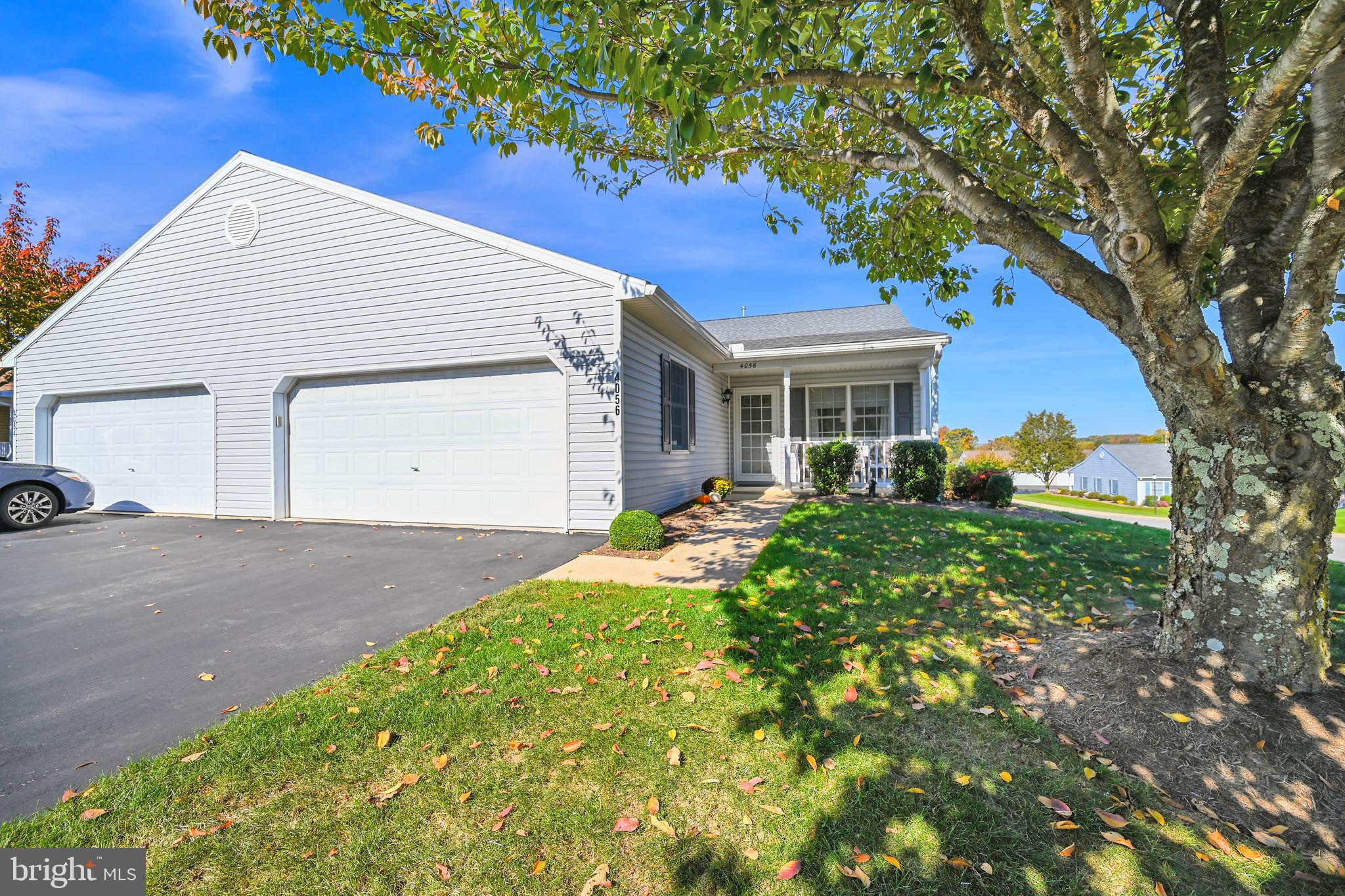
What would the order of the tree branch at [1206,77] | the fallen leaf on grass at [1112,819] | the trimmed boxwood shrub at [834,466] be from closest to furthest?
the fallen leaf on grass at [1112,819] < the tree branch at [1206,77] < the trimmed boxwood shrub at [834,466]

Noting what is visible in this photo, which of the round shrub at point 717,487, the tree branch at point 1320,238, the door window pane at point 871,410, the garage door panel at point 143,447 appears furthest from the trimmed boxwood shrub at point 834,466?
the garage door panel at point 143,447

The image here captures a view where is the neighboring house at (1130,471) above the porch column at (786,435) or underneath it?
underneath

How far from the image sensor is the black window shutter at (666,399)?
29.1 feet

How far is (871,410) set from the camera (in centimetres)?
1190

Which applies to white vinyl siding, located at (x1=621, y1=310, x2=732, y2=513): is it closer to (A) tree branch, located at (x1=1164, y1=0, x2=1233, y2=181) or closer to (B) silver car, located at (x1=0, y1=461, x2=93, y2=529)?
(A) tree branch, located at (x1=1164, y1=0, x2=1233, y2=181)

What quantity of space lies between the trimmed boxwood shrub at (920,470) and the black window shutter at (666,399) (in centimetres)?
424

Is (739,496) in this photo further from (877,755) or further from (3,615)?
(3,615)

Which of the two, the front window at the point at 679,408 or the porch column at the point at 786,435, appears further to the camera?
the porch column at the point at 786,435

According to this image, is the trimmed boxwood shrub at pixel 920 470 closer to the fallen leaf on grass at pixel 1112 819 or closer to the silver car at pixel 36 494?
the fallen leaf on grass at pixel 1112 819

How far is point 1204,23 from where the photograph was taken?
8.96ft

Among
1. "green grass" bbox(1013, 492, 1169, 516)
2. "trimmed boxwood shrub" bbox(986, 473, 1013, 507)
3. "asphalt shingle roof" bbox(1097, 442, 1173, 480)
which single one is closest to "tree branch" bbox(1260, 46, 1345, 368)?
"trimmed boxwood shrub" bbox(986, 473, 1013, 507)

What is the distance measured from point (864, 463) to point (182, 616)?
9970 millimetres

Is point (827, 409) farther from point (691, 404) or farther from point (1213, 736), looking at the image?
point (1213, 736)

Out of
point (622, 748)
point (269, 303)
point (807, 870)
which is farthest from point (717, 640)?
point (269, 303)
